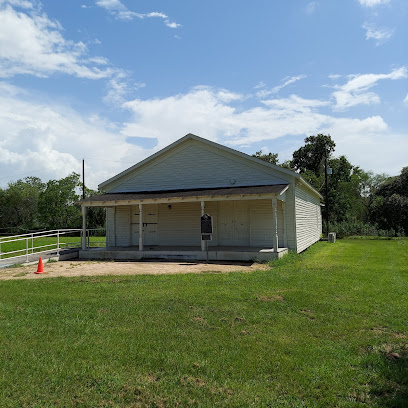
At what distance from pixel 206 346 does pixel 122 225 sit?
47.2 ft

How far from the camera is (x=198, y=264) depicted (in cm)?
1281

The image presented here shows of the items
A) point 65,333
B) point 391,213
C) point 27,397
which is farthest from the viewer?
point 391,213

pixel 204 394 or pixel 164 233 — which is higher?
pixel 164 233

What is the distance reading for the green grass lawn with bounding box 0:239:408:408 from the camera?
3.37 meters

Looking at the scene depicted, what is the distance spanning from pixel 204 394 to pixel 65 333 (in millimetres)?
2633

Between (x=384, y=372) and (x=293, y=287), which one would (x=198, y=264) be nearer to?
(x=293, y=287)

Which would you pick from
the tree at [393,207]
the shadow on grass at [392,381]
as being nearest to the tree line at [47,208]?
the tree at [393,207]

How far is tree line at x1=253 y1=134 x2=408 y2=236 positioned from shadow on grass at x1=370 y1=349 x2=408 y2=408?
26.8 m

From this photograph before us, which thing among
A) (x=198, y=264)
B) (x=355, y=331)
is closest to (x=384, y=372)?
(x=355, y=331)

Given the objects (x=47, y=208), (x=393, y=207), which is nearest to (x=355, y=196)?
(x=393, y=207)

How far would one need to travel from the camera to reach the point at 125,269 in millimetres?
11750

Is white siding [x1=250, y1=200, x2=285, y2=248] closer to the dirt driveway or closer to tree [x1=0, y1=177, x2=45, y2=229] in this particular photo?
the dirt driveway

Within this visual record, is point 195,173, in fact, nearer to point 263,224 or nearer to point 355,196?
point 263,224

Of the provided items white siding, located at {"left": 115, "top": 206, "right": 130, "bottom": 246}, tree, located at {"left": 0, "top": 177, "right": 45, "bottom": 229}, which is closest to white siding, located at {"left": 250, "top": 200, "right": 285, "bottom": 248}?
white siding, located at {"left": 115, "top": 206, "right": 130, "bottom": 246}
